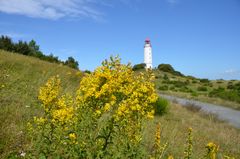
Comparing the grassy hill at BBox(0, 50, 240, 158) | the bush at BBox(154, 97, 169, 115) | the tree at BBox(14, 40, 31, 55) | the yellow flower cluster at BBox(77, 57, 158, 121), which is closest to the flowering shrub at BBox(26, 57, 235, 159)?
the yellow flower cluster at BBox(77, 57, 158, 121)

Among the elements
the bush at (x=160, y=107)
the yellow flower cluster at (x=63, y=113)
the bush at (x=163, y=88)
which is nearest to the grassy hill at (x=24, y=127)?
the bush at (x=160, y=107)

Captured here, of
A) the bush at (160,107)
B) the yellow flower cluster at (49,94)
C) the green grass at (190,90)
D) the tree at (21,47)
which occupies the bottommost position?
the bush at (160,107)

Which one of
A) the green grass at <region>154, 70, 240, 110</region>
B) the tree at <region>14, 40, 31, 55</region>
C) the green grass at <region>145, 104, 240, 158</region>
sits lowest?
the green grass at <region>145, 104, 240, 158</region>

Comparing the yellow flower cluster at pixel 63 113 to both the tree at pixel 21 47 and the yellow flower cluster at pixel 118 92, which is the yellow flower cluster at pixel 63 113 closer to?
the yellow flower cluster at pixel 118 92

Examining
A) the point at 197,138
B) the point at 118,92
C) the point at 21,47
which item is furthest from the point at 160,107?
the point at 21,47

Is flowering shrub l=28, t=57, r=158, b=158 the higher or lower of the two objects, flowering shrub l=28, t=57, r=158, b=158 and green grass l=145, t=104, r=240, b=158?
the higher

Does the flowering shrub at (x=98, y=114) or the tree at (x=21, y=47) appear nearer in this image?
the flowering shrub at (x=98, y=114)

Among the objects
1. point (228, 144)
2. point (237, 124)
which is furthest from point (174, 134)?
point (237, 124)

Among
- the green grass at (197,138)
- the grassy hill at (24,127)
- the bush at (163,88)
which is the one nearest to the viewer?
the grassy hill at (24,127)

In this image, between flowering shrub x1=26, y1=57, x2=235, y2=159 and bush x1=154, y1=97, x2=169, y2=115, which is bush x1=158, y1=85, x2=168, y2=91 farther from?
flowering shrub x1=26, y1=57, x2=235, y2=159

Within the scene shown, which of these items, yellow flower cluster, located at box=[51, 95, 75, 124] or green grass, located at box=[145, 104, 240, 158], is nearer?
yellow flower cluster, located at box=[51, 95, 75, 124]

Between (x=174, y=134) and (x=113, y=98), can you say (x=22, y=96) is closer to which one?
(x=174, y=134)

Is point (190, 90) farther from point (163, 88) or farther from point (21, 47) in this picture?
point (21, 47)

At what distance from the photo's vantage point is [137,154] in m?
4.16
